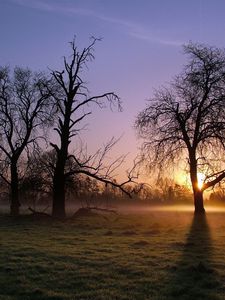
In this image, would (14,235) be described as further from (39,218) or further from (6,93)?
(6,93)

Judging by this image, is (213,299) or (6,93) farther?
(6,93)

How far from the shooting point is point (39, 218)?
3105cm

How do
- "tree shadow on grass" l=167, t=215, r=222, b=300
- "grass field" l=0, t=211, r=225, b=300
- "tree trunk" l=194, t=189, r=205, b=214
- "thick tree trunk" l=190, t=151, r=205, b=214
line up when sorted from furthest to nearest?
"tree trunk" l=194, t=189, r=205, b=214
"thick tree trunk" l=190, t=151, r=205, b=214
"grass field" l=0, t=211, r=225, b=300
"tree shadow on grass" l=167, t=215, r=222, b=300

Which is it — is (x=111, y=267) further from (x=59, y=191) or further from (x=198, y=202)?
(x=59, y=191)

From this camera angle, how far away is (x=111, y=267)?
497 inches

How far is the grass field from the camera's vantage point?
1023 cm

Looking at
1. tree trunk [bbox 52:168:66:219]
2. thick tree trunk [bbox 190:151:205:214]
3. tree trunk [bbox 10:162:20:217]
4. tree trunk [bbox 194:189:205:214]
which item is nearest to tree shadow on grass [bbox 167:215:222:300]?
thick tree trunk [bbox 190:151:205:214]

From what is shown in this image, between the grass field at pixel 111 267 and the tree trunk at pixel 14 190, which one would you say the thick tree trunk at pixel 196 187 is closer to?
the grass field at pixel 111 267

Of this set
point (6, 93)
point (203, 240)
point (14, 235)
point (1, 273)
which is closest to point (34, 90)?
point (6, 93)

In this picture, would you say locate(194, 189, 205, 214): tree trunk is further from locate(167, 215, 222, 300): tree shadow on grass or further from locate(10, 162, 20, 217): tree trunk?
locate(167, 215, 222, 300): tree shadow on grass

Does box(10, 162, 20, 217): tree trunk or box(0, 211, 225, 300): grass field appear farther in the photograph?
box(10, 162, 20, 217): tree trunk

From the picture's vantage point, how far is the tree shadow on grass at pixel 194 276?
33.0 ft

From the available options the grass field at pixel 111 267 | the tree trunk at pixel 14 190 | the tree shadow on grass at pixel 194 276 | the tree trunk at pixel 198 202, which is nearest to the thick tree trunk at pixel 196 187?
the tree trunk at pixel 198 202

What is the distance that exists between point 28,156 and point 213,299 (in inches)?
1205
